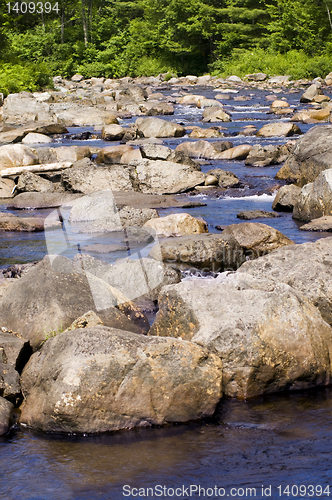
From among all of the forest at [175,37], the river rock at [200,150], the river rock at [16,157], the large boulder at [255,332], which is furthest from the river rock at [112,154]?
the forest at [175,37]

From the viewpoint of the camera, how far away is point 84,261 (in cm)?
713

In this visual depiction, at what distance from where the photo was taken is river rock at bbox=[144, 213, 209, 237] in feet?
32.9

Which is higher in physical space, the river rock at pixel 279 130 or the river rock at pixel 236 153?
the river rock at pixel 279 130

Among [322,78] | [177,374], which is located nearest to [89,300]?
[177,374]

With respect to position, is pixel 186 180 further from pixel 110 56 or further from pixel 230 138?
pixel 110 56

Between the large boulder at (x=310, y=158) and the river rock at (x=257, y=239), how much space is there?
3.93 metres

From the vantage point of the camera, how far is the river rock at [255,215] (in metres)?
11.5

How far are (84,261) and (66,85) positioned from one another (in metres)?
39.6

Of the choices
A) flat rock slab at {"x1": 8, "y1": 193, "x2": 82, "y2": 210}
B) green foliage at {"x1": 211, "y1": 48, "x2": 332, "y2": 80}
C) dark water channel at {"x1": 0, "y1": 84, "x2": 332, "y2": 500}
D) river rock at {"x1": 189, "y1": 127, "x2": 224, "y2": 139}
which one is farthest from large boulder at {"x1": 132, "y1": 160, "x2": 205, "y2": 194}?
green foliage at {"x1": 211, "y1": 48, "x2": 332, "y2": 80}

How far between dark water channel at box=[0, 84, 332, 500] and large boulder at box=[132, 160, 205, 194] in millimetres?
9259

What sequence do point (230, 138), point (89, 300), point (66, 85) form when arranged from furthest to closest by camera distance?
1. point (66, 85)
2. point (230, 138)
3. point (89, 300)

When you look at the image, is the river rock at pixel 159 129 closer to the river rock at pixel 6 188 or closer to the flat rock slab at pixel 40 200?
the river rock at pixel 6 188

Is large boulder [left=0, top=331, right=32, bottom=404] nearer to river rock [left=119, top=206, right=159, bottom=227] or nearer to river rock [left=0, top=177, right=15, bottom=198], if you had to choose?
river rock [left=119, top=206, right=159, bottom=227]

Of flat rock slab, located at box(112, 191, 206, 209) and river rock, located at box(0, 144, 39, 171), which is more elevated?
river rock, located at box(0, 144, 39, 171)
